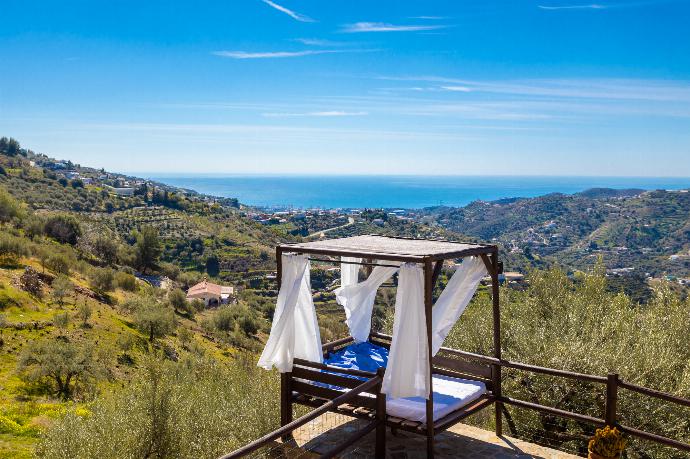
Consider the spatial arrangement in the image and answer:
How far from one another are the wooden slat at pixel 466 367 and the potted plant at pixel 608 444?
1.37m

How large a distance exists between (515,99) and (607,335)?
195 ft

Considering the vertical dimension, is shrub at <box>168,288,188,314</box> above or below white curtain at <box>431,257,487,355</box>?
below

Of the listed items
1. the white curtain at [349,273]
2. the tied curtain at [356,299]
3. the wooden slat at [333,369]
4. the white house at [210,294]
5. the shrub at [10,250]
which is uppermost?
the white curtain at [349,273]

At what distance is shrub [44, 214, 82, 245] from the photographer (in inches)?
1646

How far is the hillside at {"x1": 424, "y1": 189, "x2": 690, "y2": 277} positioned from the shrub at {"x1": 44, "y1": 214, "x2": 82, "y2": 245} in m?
42.6

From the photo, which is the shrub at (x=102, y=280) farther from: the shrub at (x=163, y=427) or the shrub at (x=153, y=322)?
the shrub at (x=163, y=427)

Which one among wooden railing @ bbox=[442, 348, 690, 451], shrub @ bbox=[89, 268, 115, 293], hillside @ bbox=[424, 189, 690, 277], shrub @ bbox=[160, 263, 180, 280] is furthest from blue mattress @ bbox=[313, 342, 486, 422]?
hillside @ bbox=[424, 189, 690, 277]

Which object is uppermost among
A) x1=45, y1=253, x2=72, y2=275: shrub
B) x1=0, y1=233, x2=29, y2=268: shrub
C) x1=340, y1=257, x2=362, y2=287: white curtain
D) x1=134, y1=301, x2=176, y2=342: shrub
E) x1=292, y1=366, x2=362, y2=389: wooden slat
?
x1=340, y1=257, x2=362, y2=287: white curtain

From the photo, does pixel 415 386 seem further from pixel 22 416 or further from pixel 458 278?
pixel 22 416

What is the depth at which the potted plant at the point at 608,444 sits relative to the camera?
466 cm

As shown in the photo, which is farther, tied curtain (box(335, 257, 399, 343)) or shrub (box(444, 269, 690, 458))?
tied curtain (box(335, 257, 399, 343))

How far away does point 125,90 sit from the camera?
68.1 metres

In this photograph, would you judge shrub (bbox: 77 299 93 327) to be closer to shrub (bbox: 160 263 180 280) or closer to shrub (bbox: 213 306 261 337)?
shrub (bbox: 213 306 261 337)

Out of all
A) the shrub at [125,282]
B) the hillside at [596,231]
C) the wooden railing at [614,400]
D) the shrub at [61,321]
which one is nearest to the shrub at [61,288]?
the shrub at [61,321]
